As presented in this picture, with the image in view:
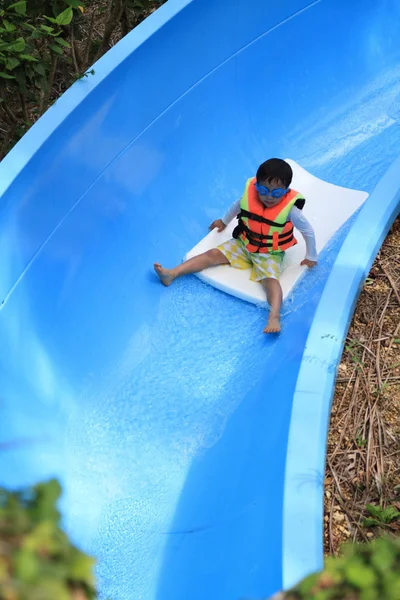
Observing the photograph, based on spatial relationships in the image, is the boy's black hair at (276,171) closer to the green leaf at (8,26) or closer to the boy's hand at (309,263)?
the boy's hand at (309,263)

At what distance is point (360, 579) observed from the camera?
0.63 meters

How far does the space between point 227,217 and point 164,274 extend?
0.44 m

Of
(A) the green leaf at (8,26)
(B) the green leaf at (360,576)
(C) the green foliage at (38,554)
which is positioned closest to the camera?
(C) the green foliage at (38,554)

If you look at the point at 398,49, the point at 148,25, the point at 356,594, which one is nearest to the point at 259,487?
the point at 356,594

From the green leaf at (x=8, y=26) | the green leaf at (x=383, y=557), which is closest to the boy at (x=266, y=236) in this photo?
the green leaf at (x=8, y=26)

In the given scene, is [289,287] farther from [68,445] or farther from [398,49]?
[398,49]

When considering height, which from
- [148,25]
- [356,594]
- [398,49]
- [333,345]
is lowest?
[398,49]

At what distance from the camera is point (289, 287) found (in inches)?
111

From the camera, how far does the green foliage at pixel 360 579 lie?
63cm

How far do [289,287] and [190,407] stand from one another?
0.66 m

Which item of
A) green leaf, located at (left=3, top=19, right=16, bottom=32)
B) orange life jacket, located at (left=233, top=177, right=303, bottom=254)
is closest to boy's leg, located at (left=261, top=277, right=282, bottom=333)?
orange life jacket, located at (left=233, top=177, right=303, bottom=254)

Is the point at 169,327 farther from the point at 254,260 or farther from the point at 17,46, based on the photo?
the point at 17,46

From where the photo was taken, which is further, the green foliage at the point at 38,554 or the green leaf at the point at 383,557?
the green leaf at the point at 383,557

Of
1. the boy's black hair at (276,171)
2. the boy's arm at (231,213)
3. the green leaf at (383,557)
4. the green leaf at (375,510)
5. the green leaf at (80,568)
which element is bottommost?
the boy's arm at (231,213)
